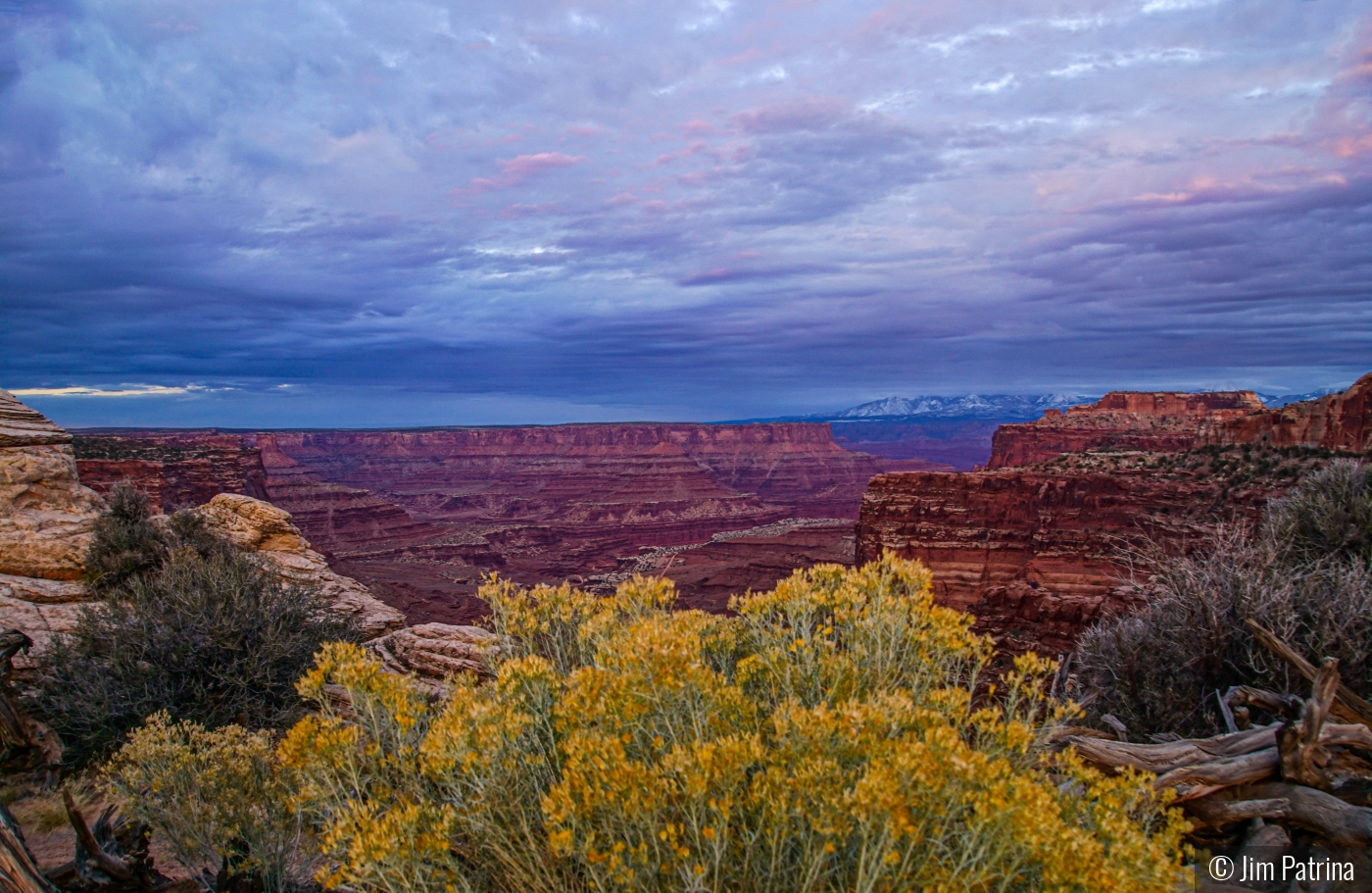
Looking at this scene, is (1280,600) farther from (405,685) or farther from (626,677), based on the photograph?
(405,685)

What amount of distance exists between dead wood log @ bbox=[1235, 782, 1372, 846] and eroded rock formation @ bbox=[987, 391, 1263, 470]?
6541 centimetres

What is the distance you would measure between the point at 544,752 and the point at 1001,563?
3913cm

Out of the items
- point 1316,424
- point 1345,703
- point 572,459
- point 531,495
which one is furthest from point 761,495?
point 1345,703

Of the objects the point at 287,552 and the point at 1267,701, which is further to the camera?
the point at 287,552

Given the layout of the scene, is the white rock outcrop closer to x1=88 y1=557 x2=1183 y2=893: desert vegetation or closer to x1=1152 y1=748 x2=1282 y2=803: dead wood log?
x1=88 y1=557 x2=1183 y2=893: desert vegetation

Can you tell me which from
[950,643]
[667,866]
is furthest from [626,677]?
[950,643]

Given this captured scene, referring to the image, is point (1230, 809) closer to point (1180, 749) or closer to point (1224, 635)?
point (1180, 749)

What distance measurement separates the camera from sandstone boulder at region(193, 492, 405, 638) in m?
12.7

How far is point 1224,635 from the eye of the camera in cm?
631

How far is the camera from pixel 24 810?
6.64 metres

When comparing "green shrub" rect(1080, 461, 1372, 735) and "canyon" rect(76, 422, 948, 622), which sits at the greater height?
"green shrub" rect(1080, 461, 1372, 735)

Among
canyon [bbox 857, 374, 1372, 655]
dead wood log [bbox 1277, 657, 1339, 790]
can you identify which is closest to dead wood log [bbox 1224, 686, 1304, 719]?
dead wood log [bbox 1277, 657, 1339, 790]

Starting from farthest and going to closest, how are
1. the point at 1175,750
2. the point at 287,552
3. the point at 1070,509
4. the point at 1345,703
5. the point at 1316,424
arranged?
the point at 1070,509 → the point at 1316,424 → the point at 287,552 → the point at 1345,703 → the point at 1175,750

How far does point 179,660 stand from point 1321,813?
10.9 m
